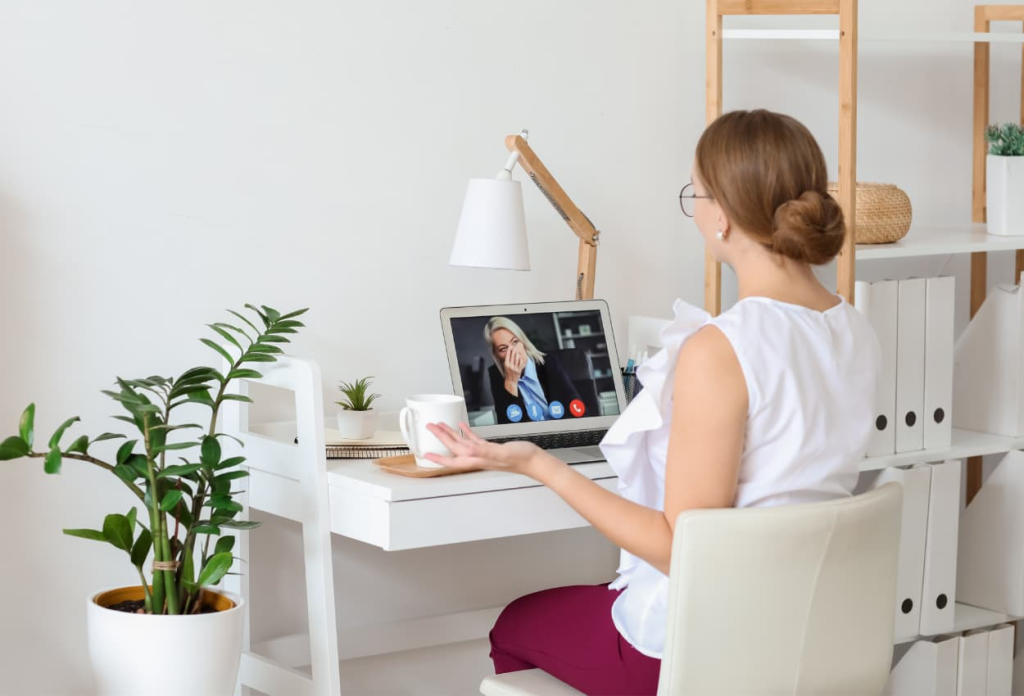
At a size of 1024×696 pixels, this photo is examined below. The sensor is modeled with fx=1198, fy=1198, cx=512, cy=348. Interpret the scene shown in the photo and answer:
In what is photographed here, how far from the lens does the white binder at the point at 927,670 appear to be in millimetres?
2336

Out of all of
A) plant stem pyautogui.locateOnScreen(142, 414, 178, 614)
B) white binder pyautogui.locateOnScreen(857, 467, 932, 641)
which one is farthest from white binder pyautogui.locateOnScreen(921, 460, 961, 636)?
plant stem pyautogui.locateOnScreen(142, 414, 178, 614)

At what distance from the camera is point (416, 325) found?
226 centimetres

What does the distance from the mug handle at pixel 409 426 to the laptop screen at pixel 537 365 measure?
26 cm

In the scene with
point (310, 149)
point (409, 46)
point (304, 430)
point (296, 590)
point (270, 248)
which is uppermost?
point (409, 46)

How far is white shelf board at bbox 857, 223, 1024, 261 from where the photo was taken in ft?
7.03

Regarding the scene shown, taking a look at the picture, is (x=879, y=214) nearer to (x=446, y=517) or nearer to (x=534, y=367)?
(x=534, y=367)

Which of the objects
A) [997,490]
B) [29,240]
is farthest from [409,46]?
[997,490]

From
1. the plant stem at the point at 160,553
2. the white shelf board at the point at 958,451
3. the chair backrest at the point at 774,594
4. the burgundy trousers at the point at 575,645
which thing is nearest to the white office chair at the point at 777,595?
the chair backrest at the point at 774,594

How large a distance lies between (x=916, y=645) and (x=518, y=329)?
105 centimetres

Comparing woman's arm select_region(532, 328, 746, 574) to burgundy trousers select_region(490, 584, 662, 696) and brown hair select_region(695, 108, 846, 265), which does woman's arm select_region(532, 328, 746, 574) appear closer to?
brown hair select_region(695, 108, 846, 265)

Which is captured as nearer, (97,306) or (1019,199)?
(97,306)

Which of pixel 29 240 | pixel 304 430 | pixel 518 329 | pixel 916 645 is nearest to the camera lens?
pixel 304 430

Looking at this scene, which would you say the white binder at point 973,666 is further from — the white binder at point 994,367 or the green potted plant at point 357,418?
the green potted plant at point 357,418

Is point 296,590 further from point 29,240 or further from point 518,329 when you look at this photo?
point 29,240
